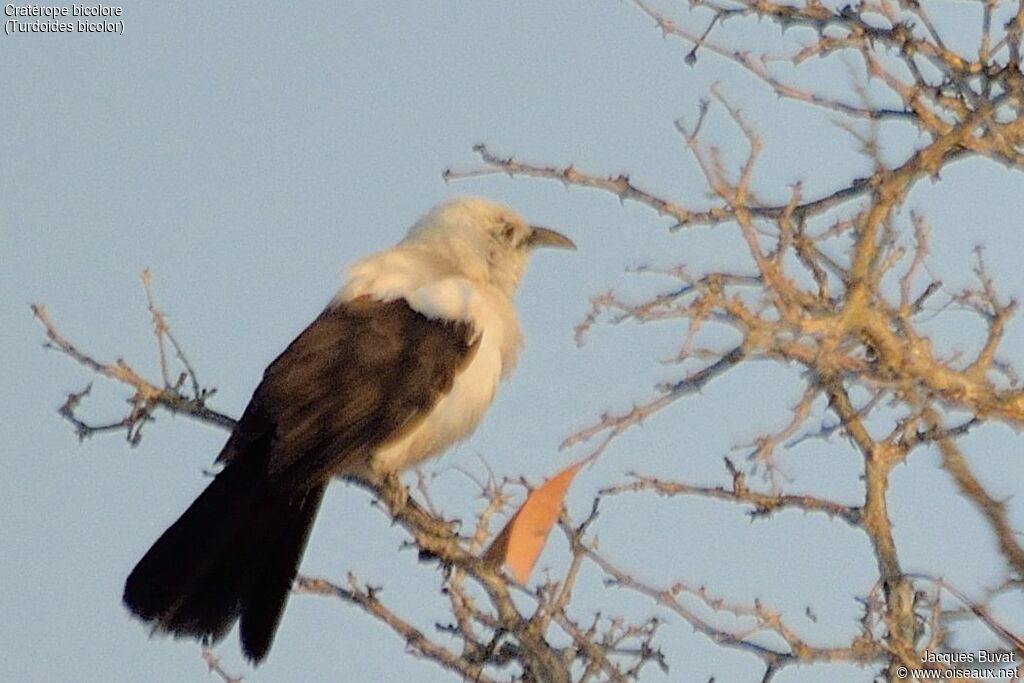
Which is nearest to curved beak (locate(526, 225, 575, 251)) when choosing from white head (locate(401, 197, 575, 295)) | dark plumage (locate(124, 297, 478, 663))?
white head (locate(401, 197, 575, 295))

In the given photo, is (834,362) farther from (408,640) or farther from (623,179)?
(408,640)

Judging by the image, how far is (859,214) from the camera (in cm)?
409

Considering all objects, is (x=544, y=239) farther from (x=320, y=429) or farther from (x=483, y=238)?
(x=320, y=429)

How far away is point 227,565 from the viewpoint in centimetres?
556

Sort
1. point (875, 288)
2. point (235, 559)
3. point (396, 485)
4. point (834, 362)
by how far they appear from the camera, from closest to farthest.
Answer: point (834, 362) < point (875, 288) < point (235, 559) < point (396, 485)

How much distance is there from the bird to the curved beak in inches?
25.9

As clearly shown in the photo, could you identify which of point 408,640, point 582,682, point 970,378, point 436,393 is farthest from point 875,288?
point 436,393

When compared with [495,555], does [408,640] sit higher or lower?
lower

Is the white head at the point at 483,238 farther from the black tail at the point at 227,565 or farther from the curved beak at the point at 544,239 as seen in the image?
the black tail at the point at 227,565

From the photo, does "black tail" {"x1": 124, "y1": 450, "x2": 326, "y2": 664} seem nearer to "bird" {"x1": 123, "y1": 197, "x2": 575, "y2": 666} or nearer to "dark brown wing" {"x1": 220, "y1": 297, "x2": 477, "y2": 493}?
"bird" {"x1": 123, "y1": 197, "x2": 575, "y2": 666}

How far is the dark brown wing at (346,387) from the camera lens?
5.55m

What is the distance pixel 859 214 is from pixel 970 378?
21.0 inches

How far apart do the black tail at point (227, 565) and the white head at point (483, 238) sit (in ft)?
5.30

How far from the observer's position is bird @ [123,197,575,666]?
18.0ft
